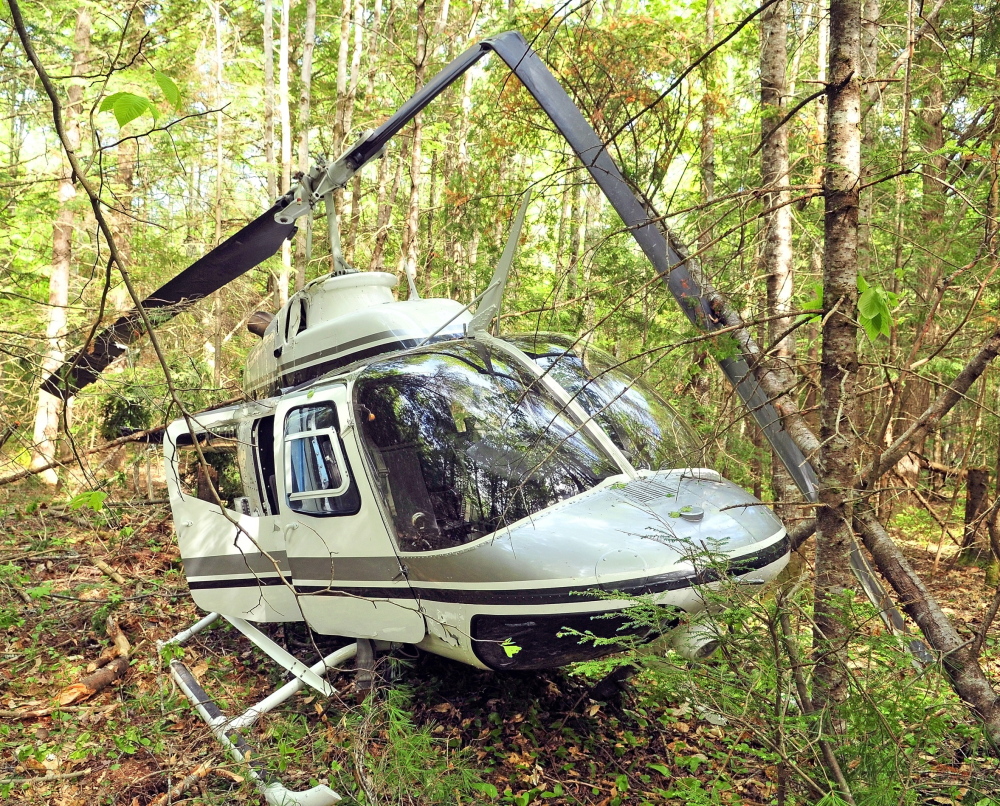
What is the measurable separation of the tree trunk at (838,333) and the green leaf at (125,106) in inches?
90.8

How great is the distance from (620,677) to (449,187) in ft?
23.0

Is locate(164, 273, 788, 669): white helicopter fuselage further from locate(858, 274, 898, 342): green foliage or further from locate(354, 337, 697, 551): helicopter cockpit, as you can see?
locate(858, 274, 898, 342): green foliage

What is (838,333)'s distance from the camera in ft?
8.76

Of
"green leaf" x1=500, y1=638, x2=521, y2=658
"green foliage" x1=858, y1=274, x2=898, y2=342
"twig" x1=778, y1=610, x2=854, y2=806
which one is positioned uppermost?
"green foliage" x1=858, y1=274, x2=898, y2=342

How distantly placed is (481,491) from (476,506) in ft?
0.26

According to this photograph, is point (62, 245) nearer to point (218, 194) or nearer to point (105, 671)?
point (218, 194)

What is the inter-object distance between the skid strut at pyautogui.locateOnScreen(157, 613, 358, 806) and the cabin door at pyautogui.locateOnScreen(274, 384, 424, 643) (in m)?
0.32

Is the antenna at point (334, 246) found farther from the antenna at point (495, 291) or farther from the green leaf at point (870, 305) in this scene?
the green leaf at point (870, 305)

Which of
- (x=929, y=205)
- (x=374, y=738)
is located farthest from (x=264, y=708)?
(x=929, y=205)

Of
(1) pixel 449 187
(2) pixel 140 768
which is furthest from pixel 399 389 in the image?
(1) pixel 449 187

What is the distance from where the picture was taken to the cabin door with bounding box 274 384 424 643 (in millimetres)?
3816

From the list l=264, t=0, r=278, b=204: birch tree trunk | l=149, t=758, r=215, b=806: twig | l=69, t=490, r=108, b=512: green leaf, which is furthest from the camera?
l=264, t=0, r=278, b=204: birch tree trunk

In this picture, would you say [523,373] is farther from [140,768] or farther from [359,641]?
[140,768]

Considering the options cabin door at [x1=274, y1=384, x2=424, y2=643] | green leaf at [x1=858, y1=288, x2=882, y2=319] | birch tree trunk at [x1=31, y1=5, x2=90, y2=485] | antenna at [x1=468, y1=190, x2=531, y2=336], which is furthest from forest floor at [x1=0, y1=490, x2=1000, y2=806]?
birch tree trunk at [x1=31, y1=5, x2=90, y2=485]
